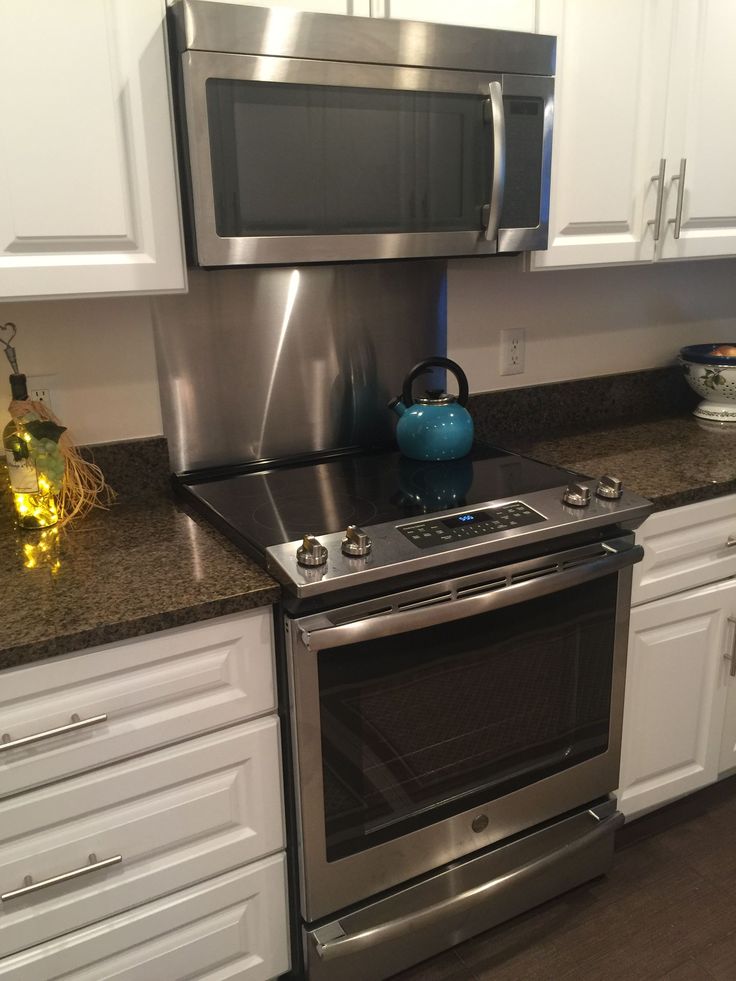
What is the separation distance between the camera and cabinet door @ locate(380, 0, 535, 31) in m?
1.52

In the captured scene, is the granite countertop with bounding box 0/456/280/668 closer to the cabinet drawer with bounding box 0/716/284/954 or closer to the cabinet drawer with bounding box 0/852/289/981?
the cabinet drawer with bounding box 0/716/284/954

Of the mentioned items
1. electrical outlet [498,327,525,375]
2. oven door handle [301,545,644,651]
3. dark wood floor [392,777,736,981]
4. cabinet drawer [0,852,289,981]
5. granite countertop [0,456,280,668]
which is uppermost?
electrical outlet [498,327,525,375]

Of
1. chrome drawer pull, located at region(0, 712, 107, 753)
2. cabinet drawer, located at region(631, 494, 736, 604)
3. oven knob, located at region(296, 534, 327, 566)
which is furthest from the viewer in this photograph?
cabinet drawer, located at region(631, 494, 736, 604)

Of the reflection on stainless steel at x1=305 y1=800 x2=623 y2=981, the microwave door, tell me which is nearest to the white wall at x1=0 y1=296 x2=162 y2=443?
the microwave door

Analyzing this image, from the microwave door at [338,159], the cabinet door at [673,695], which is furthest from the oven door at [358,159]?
the cabinet door at [673,695]

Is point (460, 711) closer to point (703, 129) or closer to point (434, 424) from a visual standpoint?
point (434, 424)

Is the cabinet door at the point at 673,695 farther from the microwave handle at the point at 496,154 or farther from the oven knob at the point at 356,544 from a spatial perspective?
the microwave handle at the point at 496,154

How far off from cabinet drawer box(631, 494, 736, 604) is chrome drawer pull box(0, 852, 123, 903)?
112cm

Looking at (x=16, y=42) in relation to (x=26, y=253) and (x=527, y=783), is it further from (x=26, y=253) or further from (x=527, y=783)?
(x=527, y=783)

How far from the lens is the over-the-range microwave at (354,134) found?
1380mm

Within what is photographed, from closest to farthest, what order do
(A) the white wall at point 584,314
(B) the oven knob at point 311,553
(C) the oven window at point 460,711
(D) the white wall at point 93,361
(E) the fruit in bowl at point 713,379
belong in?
(B) the oven knob at point 311,553 < (C) the oven window at point 460,711 < (D) the white wall at point 93,361 < (A) the white wall at point 584,314 < (E) the fruit in bowl at point 713,379

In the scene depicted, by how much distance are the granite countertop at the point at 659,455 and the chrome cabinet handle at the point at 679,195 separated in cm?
50

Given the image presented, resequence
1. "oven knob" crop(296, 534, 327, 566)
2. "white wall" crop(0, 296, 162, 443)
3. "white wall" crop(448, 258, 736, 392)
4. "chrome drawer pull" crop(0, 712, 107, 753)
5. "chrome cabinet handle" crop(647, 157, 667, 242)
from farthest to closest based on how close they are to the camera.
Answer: "white wall" crop(448, 258, 736, 392)
"chrome cabinet handle" crop(647, 157, 667, 242)
"white wall" crop(0, 296, 162, 443)
"oven knob" crop(296, 534, 327, 566)
"chrome drawer pull" crop(0, 712, 107, 753)

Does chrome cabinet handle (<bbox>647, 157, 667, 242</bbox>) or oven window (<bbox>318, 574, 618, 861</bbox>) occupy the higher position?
chrome cabinet handle (<bbox>647, 157, 667, 242</bbox>)
